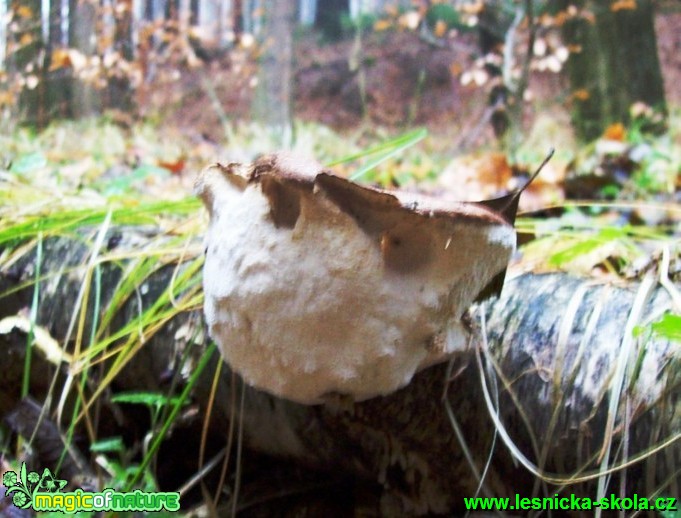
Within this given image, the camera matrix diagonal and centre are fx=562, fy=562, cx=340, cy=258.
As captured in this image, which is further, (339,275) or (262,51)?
(262,51)

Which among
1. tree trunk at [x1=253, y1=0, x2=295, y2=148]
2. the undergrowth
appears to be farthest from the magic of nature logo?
tree trunk at [x1=253, y1=0, x2=295, y2=148]

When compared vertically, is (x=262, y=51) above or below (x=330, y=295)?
above

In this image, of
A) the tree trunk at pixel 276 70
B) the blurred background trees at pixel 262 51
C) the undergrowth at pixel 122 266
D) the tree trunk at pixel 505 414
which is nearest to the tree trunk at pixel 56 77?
the blurred background trees at pixel 262 51

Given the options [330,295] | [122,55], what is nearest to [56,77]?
[122,55]

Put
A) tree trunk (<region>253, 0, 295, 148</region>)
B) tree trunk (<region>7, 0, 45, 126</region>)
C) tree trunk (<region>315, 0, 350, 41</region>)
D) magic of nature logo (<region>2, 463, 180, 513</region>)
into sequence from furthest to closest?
tree trunk (<region>315, 0, 350, 41</region>), tree trunk (<region>253, 0, 295, 148</region>), tree trunk (<region>7, 0, 45, 126</region>), magic of nature logo (<region>2, 463, 180, 513</region>)

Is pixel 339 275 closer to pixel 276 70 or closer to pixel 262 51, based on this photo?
pixel 276 70

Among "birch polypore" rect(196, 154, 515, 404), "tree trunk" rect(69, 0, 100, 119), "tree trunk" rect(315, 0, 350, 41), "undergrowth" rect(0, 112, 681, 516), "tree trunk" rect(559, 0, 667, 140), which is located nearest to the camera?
"birch polypore" rect(196, 154, 515, 404)

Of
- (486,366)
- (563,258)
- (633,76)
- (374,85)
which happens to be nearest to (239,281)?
(486,366)

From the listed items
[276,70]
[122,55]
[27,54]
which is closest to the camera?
[27,54]

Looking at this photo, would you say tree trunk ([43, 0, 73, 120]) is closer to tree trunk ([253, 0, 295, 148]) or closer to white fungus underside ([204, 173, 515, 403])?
tree trunk ([253, 0, 295, 148])
